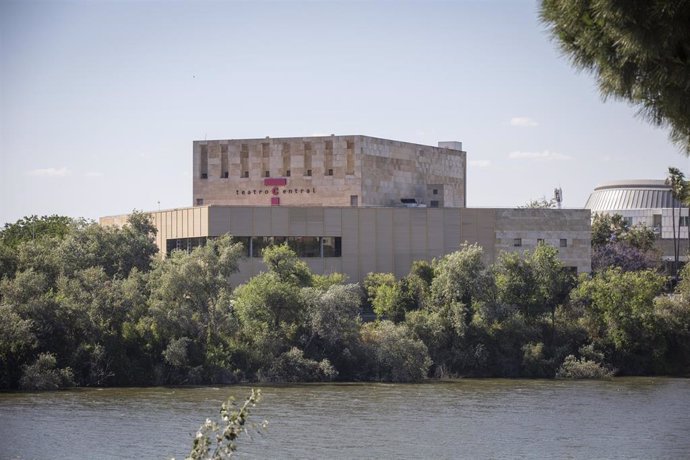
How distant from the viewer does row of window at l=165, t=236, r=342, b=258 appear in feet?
260

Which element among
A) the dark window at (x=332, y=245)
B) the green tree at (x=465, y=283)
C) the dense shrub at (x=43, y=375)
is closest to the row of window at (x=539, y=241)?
the green tree at (x=465, y=283)

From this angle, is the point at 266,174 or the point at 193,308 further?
the point at 266,174

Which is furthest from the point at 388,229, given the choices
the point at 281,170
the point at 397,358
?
the point at 397,358

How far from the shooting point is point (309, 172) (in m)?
93.0

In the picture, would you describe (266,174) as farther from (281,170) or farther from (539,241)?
(539,241)

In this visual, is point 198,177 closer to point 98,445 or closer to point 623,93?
point 98,445

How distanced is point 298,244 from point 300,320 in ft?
45.5

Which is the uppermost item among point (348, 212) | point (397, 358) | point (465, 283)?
point (348, 212)

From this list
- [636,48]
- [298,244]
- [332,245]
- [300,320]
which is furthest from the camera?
[332,245]

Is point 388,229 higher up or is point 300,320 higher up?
point 388,229

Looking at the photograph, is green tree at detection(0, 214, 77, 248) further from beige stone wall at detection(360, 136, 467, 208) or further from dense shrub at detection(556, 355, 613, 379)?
dense shrub at detection(556, 355, 613, 379)

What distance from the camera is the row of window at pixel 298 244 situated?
79312 mm

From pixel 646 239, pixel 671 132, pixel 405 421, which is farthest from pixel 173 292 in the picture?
pixel 646 239

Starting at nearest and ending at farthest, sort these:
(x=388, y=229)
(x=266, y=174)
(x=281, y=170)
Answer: (x=388, y=229) < (x=281, y=170) < (x=266, y=174)
